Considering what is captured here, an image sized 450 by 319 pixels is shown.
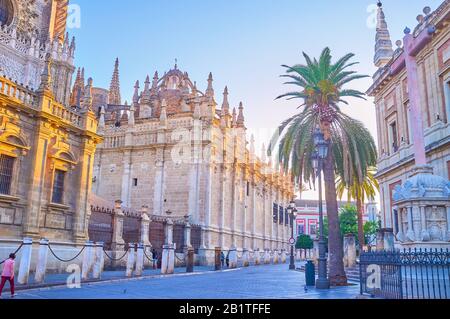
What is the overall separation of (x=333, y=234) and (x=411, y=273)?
7897 mm

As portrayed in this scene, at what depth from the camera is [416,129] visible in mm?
11609

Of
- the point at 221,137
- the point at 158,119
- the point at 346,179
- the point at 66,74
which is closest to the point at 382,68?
the point at 346,179

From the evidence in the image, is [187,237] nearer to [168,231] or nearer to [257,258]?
[168,231]

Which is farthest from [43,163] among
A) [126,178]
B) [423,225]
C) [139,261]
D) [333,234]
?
[126,178]

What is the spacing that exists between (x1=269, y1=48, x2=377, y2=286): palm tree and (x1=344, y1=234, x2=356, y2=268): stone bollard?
7.84 metres

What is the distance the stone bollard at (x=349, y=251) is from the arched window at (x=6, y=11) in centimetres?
2612

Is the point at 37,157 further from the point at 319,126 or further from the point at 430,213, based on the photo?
the point at 430,213

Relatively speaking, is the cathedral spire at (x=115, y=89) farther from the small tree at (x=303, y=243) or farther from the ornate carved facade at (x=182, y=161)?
the small tree at (x=303, y=243)

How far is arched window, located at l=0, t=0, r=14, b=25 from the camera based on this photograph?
2644cm

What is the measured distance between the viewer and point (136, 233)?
24.6 meters

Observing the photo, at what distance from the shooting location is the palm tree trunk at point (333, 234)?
15.3 metres

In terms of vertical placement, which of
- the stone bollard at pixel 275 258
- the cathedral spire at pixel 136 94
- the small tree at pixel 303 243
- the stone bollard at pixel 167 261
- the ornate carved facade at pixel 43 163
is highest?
the cathedral spire at pixel 136 94

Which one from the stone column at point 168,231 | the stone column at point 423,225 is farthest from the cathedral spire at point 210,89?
the stone column at point 423,225

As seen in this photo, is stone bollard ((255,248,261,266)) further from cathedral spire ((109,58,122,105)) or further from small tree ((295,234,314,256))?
cathedral spire ((109,58,122,105))
